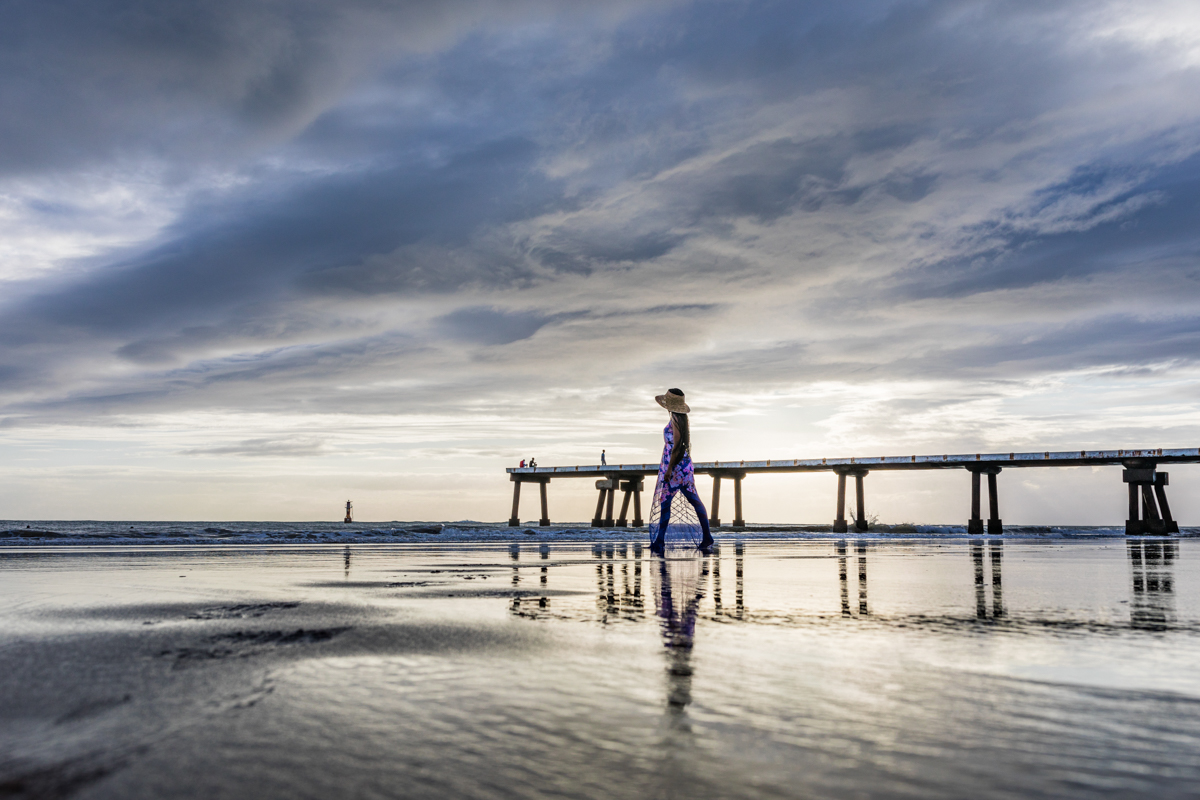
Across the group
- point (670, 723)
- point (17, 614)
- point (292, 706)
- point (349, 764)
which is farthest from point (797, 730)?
point (17, 614)

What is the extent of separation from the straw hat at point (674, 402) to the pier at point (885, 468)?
1580 inches

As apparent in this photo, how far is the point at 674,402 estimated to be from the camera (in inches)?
477

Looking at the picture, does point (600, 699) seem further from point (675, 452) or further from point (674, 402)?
Result: point (674, 402)

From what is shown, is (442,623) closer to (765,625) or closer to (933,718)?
(765,625)

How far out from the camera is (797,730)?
1854 millimetres

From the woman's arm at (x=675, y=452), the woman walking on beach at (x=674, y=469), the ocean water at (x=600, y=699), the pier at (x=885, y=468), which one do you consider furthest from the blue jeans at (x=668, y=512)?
the pier at (x=885, y=468)

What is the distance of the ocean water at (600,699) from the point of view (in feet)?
4.97

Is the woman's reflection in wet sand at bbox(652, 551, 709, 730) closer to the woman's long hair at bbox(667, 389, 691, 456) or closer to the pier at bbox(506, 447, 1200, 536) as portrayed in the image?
the woman's long hair at bbox(667, 389, 691, 456)

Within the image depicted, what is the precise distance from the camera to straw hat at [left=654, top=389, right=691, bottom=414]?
476 inches

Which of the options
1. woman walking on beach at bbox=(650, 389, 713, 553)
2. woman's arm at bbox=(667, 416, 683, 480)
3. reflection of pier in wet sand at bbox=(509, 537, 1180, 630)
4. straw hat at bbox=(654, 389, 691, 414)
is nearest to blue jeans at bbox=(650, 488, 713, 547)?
woman walking on beach at bbox=(650, 389, 713, 553)

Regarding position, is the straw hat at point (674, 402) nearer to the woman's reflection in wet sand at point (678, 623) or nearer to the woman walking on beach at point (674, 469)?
the woman walking on beach at point (674, 469)

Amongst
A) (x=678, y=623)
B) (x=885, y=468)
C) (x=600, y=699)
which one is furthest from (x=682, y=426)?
(x=885, y=468)

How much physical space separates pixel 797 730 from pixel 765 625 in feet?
6.64

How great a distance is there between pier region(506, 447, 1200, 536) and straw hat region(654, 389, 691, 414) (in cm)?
4014
